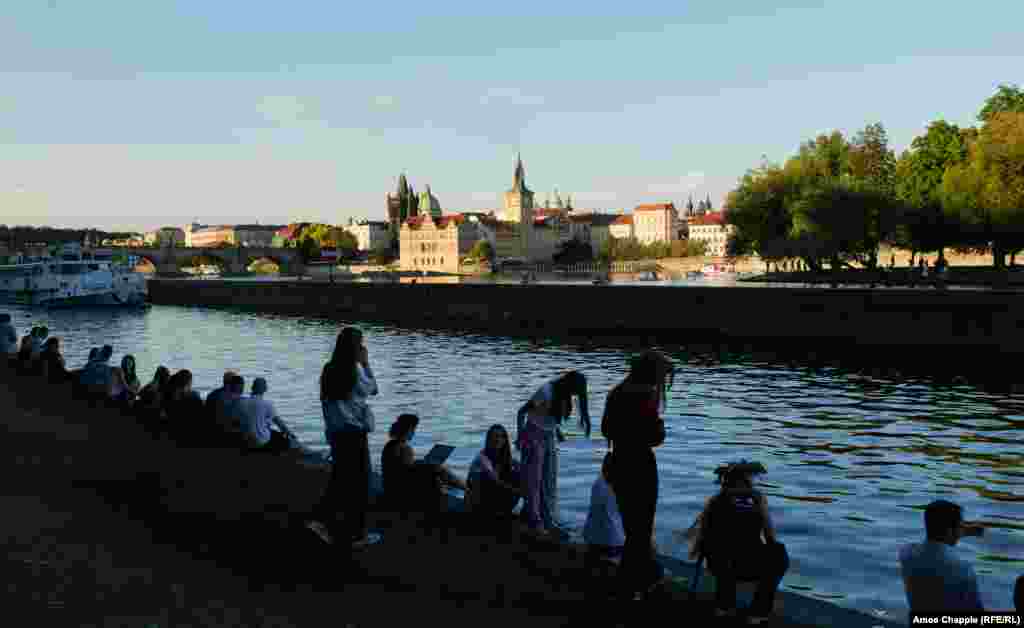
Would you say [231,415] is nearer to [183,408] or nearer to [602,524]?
[183,408]

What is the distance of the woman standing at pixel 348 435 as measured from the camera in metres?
7.91

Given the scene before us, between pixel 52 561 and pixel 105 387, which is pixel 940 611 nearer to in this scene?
pixel 52 561

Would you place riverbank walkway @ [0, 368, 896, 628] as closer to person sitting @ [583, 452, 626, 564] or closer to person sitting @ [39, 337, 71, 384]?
person sitting @ [583, 452, 626, 564]

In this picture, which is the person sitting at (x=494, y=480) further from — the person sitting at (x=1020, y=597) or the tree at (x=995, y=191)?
the tree at (x=995, y=191)

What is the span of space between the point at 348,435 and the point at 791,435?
13.4m

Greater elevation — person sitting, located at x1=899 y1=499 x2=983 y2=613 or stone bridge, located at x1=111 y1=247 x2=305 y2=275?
stone bridge, located at x1=111 y1=247 x2=305 y2=275

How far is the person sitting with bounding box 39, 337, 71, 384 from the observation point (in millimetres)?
22266

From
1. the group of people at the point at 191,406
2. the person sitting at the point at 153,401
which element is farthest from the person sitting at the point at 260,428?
the person sitting at the point at 153,401

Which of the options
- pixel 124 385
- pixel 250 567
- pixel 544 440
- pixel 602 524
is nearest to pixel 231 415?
pixel 124 385

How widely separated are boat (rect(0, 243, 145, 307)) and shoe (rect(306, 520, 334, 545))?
8103 cm

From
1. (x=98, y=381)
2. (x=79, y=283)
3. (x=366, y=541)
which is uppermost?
(x=79, y=283)

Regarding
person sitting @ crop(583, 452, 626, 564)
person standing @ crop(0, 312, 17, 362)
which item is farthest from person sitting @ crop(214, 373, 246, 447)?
person standing @ crop(0, 312, 17, 362)

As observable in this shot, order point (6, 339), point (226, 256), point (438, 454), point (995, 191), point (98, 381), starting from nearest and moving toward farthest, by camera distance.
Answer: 1. point (438, 454)
2. point (98, 381)
3. point (6, 339)
4. point (995, 191)
5. point (226, 256)

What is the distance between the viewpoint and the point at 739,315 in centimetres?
4562
